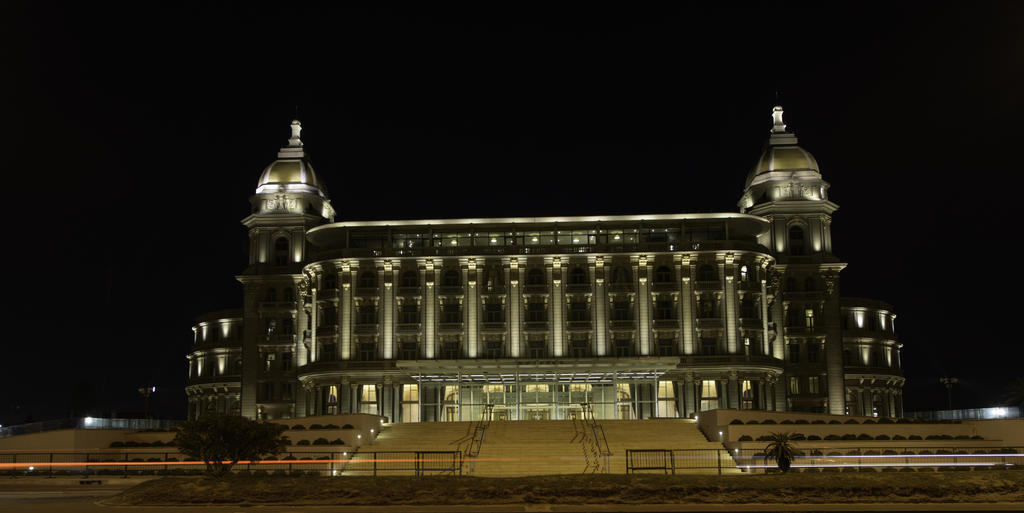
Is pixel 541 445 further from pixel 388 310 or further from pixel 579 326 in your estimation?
pixel 388 310

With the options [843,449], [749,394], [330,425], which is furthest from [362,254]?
[843,449]

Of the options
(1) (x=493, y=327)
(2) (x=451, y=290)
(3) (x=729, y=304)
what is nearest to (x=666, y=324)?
(3) (x=729, y=304)

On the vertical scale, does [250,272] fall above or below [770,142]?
below

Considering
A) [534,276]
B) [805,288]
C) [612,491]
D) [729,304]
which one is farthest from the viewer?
[805,288]

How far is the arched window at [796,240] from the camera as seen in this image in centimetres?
10544

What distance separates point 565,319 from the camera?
96.6m

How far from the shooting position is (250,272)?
4250 inches

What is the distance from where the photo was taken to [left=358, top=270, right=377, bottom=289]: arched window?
321 feet

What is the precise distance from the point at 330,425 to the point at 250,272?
3821cm

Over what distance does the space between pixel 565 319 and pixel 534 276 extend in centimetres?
498

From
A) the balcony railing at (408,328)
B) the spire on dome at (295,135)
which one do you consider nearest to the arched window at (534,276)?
the balcony railing at (408,328)

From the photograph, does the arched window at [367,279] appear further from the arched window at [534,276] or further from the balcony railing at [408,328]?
the arched window at [534,276]

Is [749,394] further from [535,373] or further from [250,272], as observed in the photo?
[250,272]

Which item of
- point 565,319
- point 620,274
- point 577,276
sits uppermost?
point 620,274
